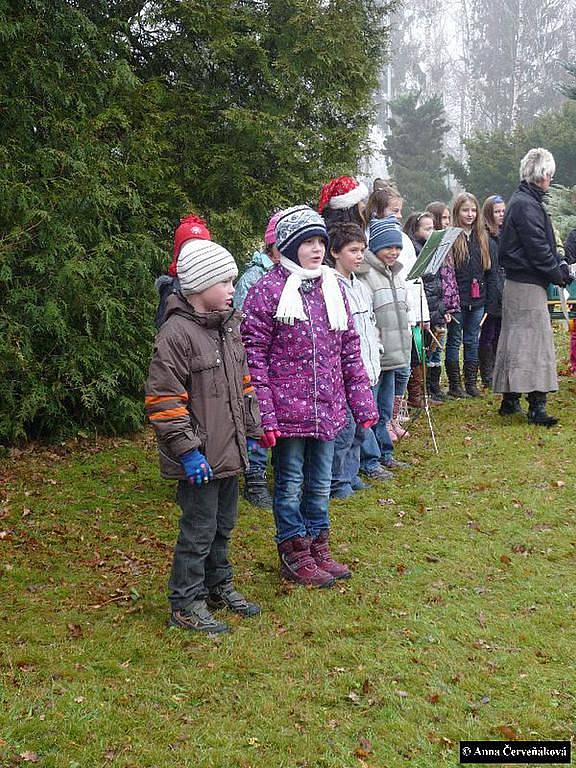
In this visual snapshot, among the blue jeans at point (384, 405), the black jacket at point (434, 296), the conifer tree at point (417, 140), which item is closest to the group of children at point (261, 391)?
the blue jeans at point (384, 405)

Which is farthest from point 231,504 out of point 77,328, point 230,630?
point 77,328

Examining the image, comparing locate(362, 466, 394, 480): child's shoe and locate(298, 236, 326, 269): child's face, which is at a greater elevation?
locate(298, 236, 326, 269): child's face

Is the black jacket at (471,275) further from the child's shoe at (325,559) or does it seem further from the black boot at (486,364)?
the child's shoe at (325,559)

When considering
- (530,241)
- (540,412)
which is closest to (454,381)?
(540,412)

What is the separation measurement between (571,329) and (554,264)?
8.89ft

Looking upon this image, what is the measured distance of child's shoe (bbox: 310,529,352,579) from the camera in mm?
4969

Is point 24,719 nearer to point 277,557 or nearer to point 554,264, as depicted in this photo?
point 277,557

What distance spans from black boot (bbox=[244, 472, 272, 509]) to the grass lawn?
0.19m

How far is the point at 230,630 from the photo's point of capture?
432 centimetres

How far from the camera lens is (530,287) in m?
→ 8.09

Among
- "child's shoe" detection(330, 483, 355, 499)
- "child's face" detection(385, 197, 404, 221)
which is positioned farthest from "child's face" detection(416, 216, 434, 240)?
"child's shoe" detection(330, 483, 355, 499)

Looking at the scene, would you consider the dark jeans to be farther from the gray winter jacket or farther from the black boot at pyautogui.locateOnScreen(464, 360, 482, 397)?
the black boot at pyautogui.locateOnScreen(464, 360, 482, 397)

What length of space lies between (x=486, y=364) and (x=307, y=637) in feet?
21.8

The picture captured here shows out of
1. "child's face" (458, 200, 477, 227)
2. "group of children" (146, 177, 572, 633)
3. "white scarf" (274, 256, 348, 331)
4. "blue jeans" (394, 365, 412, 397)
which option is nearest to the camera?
"group of children" (146, 177, 572, 633)
